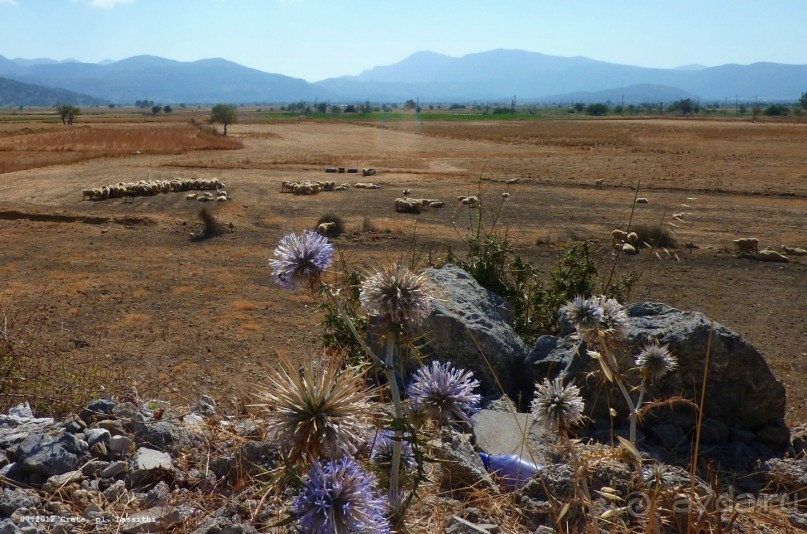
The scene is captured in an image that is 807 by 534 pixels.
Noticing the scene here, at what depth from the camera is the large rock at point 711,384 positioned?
557 cm

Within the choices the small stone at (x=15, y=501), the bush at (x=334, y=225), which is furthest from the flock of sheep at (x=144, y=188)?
the small stone at (x=15, y=501)

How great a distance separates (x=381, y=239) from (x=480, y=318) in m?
10.8

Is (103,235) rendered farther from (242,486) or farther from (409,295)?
(409,295)

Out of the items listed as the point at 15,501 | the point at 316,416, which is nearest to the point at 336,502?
the point at 316,416

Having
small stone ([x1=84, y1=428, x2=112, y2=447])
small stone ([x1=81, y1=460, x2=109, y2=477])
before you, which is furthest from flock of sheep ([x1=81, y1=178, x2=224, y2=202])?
small stone ([x1=81, y1=460, x2=109, y2=477])

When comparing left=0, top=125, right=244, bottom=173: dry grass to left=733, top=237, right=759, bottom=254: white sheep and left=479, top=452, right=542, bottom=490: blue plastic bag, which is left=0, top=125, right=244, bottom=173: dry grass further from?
left=479, top=452, right=542, bottom=490: blue plastic bag

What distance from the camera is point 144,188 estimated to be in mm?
23234

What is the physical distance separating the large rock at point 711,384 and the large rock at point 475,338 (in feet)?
1.81

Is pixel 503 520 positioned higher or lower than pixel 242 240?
higher

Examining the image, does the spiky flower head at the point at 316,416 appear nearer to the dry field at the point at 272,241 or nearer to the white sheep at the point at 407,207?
the dry field at the point at 272,241

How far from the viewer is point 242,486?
379cm

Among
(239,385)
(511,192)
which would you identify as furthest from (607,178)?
(239,385)

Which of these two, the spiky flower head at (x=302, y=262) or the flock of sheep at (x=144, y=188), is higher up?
the spiky flower head at (x=302, y=262)

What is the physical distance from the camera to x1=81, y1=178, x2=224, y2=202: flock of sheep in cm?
2262
